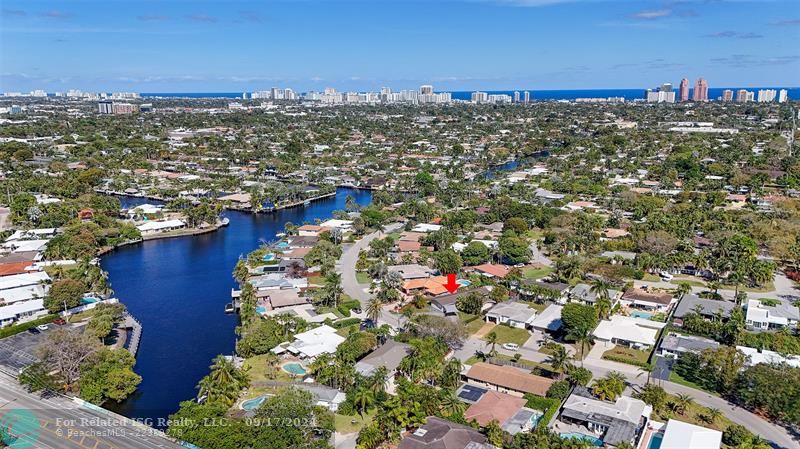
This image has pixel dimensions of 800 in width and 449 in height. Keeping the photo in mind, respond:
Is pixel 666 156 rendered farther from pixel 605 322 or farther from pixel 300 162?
pixel 605 322

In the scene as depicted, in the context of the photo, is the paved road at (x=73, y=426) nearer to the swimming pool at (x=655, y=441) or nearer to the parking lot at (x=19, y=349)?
the parking lot at (x=19, y=349)

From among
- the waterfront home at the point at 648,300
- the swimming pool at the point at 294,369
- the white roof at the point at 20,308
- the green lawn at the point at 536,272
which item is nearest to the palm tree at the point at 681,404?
the waterfront home at the point at 648,300

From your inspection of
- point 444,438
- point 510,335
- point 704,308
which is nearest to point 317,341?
point 510,335

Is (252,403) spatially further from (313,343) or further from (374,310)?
(374,310)

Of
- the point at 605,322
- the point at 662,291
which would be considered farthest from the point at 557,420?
the point at 662,291

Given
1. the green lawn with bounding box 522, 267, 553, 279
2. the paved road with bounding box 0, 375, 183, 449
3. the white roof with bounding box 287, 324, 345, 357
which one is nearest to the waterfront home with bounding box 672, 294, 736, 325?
the green lawn with bounding box 522, 267, 553, 279

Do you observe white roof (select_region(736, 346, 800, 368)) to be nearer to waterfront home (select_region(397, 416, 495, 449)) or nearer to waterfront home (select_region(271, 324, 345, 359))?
waterfront home (select_region(397, 416, 495, 449))
